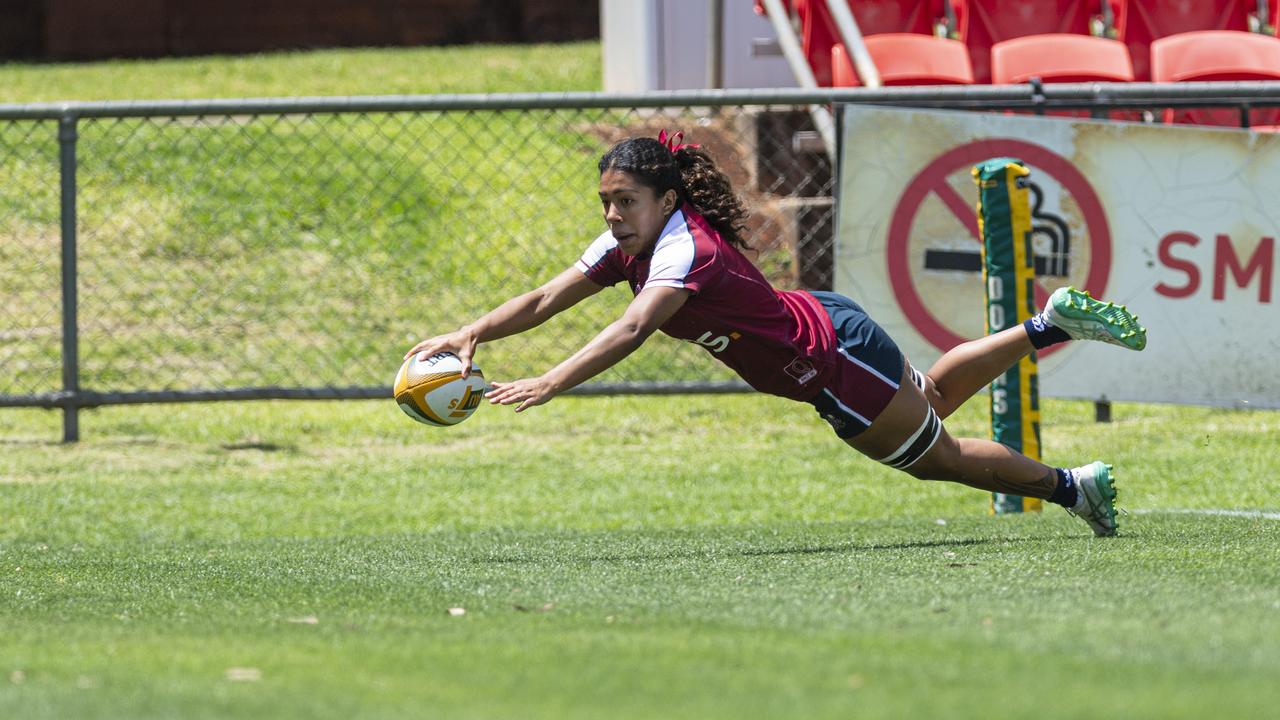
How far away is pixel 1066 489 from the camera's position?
6.34 metres

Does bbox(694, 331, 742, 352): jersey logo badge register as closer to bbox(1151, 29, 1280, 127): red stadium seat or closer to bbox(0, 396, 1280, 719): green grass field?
bbox(0, 396, 1280, 719): green grass field

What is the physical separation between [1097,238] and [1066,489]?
3.17 m

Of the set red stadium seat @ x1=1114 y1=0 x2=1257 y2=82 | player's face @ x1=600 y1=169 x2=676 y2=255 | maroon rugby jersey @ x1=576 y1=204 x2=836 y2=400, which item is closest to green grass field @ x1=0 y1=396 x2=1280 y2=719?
maroon rugby jersey @ x1=576 y1=204 x2=836 y2=400

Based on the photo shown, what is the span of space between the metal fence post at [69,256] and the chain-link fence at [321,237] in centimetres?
1

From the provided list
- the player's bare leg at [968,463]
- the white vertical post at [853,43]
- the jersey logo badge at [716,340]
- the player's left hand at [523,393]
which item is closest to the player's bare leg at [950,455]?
the player's bare leg at [968,463]

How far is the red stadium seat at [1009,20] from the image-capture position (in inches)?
487

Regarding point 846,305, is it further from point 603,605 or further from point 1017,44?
point 1017,44

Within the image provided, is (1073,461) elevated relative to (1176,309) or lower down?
lower down

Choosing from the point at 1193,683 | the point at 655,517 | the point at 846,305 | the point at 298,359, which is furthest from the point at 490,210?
the point at 1193,683

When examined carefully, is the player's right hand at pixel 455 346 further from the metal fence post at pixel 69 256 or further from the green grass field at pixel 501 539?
the metal fence post at pixel 69 256

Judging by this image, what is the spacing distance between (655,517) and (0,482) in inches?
145

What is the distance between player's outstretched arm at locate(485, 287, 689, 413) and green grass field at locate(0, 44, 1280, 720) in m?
0.65

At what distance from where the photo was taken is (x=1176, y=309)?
356 inches

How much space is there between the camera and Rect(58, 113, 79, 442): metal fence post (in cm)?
922
